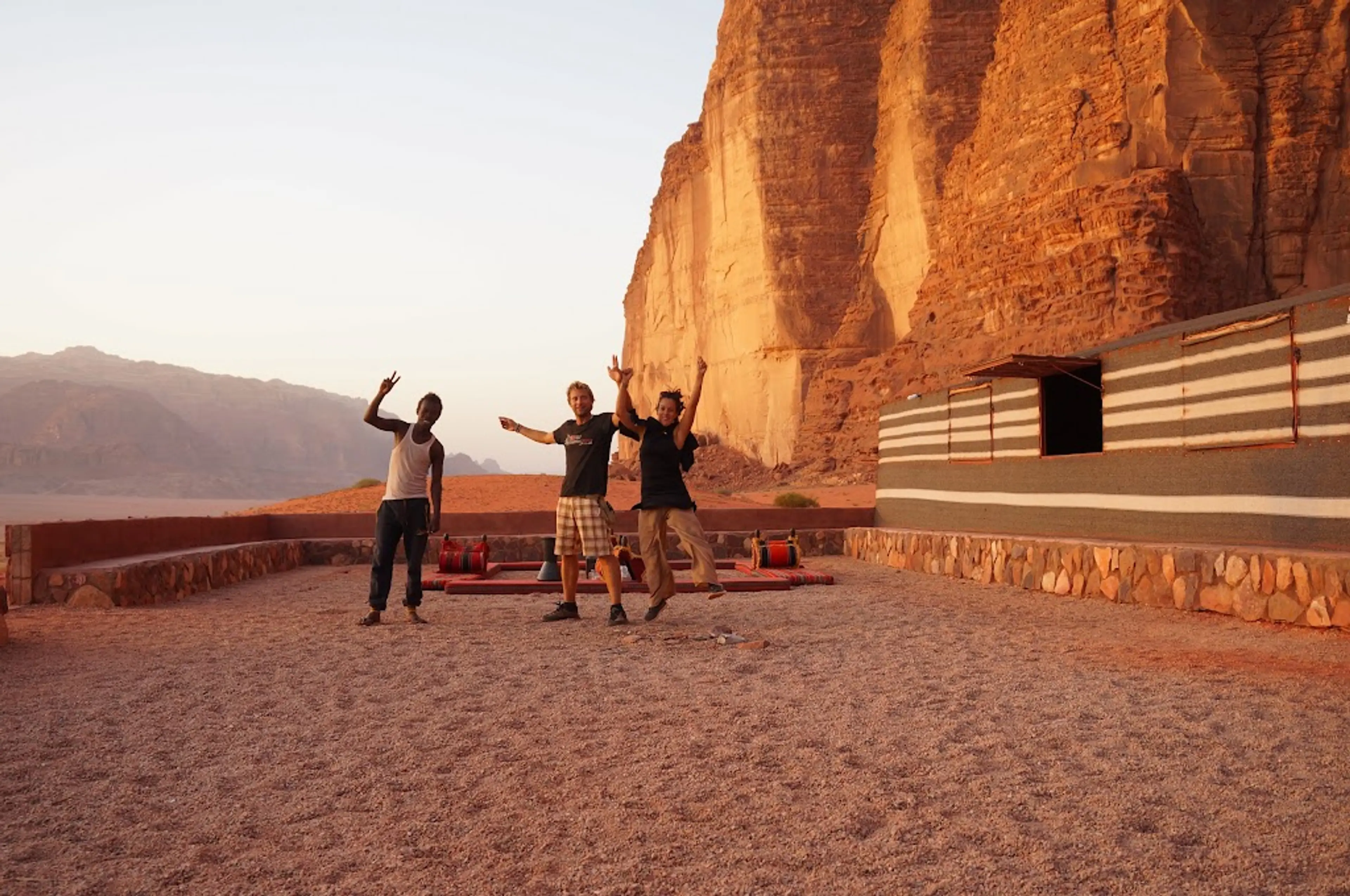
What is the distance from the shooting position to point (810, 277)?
43938mm

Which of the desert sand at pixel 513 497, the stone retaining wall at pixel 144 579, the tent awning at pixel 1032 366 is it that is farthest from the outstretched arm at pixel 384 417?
the desert sand at pixel 513 497

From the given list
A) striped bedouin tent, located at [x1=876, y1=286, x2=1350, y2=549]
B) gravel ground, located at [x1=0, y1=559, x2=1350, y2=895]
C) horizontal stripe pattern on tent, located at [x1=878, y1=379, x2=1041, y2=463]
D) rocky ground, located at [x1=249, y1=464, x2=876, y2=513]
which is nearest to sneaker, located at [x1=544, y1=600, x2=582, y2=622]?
gravel ground, located at [x1=0, y1=559, x2=1350, y2=895]

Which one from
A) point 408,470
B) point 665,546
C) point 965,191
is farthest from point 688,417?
point 965,191

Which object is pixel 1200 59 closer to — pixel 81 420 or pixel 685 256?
pixel 685 256

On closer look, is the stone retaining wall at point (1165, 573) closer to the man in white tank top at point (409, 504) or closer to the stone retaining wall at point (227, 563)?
the stone retaining wall at point (227, 563)

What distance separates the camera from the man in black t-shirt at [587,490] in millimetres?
8383

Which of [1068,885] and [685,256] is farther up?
[685,256]

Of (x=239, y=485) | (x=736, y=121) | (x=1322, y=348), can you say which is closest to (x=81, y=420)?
(x=239, y=485)

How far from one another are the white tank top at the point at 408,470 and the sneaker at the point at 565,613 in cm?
153

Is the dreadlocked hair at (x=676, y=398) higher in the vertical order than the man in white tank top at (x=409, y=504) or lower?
higher

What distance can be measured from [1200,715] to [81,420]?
131435 mm

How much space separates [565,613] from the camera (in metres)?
9.11

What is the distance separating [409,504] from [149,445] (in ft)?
404

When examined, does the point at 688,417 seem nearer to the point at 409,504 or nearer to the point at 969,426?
the point at 409,504
